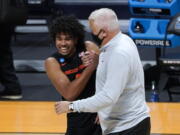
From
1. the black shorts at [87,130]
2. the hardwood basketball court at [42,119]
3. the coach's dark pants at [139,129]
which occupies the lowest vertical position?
the hardwood basketball court at [42,119]

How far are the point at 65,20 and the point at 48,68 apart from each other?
32 cm

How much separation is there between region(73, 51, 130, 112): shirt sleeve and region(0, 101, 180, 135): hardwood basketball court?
5.22 feet

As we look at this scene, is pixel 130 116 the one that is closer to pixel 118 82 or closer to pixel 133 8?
pixel 118 82

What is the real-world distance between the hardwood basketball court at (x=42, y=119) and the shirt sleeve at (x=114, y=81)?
1591mm

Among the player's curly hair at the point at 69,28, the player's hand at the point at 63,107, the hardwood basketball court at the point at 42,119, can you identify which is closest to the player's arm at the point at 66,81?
the player's curly hair at the point at 69,28

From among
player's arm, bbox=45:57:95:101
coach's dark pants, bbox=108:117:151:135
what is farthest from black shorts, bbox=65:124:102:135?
coach's dark pants, bbox=108:117:151:135

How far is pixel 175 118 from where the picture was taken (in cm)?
459

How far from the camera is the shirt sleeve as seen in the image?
2.62 meters

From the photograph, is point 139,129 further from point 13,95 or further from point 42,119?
point 13,95

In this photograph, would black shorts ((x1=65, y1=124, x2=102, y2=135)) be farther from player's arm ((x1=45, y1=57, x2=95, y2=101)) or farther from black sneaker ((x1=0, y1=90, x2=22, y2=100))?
black sneaker ((x1=0, y1=90, x2=22, y2=100))

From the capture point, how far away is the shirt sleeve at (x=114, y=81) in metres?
2.62

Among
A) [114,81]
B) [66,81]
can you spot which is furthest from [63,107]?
[66,81]

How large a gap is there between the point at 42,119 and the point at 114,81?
210 cm

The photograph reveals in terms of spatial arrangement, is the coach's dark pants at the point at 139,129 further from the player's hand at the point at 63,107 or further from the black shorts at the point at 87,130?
the black shorts at the point at 87,130
